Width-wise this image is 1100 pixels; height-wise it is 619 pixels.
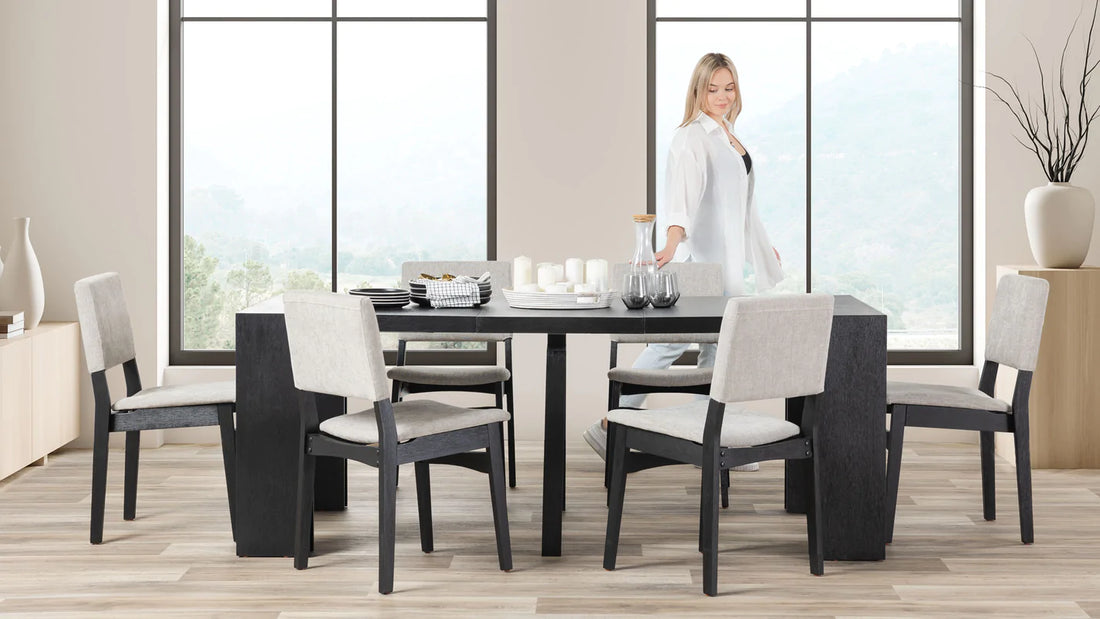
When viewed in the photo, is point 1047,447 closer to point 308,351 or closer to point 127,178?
point 308,351

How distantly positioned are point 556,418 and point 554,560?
0.45 metres

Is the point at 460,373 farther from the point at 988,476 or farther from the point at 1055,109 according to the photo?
the point at 1055,109

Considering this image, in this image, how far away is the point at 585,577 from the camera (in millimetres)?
3211

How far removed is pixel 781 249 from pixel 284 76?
2.62 m

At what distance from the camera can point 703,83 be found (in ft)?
15.4

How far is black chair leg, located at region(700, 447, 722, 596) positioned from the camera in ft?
9.78

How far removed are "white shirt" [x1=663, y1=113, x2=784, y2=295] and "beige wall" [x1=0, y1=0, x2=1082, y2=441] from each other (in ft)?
1.84

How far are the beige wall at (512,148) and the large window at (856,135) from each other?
0.16 meters

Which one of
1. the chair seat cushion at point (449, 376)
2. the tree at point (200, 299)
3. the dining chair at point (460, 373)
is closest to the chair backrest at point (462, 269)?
the dining chair at point (460, 373)

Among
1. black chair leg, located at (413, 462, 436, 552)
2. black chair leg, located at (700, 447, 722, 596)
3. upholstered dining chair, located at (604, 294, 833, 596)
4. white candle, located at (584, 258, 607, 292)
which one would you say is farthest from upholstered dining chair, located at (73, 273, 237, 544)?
black chair leg, located at (700, 447, 722, 596)

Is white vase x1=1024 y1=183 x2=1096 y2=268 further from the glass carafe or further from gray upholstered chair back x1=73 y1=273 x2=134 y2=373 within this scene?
gray upholstered chair back x1=73 y1=273 x2=134 y2=373

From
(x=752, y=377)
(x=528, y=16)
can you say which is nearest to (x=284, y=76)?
(x=528, y=16)

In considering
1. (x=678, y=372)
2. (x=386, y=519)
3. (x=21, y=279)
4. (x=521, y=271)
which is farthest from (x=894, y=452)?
(x=21, y=279)

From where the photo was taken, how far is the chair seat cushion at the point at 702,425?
303 centimetres
